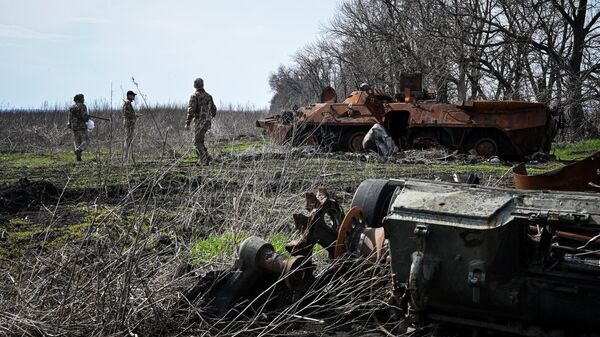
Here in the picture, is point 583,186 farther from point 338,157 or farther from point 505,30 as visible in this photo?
point 505,30

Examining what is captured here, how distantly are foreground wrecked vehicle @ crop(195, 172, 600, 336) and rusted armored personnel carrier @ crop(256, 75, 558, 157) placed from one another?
38.9 feet

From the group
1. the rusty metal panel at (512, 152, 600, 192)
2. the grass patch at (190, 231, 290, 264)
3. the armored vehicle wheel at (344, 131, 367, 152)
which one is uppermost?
the rusty metal panel at (512, 152, 600, 192)

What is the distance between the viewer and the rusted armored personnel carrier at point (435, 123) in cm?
1695

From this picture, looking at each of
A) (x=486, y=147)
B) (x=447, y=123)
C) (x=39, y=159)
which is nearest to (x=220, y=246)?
(x=447, y=123)

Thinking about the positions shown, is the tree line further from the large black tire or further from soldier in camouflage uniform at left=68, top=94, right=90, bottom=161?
the large black tire

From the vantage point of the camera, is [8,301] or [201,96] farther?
[201,96]

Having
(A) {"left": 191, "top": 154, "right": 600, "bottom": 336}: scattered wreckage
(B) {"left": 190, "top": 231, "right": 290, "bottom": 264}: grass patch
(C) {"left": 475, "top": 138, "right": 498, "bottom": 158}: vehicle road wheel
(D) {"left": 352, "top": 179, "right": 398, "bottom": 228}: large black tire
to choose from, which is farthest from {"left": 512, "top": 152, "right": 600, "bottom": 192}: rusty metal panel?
(C) {"left": 475, "top": 138, "right": 498, "bottom": 158}: vehicle road wheel

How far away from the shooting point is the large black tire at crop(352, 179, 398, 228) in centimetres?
490

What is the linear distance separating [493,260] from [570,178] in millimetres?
1475

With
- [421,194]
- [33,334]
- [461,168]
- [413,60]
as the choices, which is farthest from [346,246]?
[413,60]

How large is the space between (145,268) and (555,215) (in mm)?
2438

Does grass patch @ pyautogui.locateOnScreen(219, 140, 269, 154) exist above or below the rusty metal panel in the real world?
below

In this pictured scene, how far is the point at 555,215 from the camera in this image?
347 cm

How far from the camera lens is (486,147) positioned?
1741 cm
